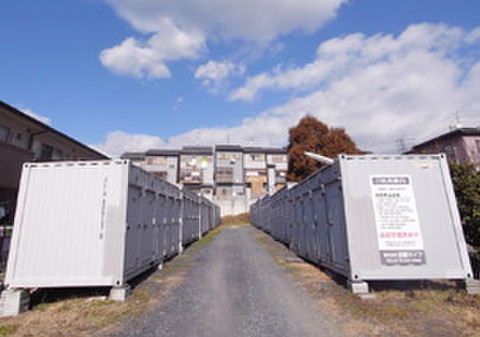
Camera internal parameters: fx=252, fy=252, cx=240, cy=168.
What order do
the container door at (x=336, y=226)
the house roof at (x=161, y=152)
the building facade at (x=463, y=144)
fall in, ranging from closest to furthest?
the container door at (x=336, y=226) → the building facade at (x=463, y=144) → the house roof at (x=161, y=152)

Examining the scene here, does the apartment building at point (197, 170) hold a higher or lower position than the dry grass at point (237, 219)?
higher

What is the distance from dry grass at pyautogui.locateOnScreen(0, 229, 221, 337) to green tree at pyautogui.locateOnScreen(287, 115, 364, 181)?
68.5ft

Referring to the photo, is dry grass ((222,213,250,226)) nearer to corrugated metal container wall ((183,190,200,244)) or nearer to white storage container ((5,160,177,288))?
corrugated metal container wall ((183,190,200,244))

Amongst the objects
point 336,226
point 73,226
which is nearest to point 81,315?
point 73,226

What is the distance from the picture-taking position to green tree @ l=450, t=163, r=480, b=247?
6.33m

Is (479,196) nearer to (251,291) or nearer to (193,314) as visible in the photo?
(251,291)

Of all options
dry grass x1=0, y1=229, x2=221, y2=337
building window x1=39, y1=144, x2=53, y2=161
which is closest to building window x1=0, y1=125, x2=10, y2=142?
building window x1=39, y1=144, x2=53, y2=161

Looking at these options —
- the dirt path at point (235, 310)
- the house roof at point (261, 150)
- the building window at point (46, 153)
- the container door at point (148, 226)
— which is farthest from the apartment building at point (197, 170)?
the dirt path at point (235, 310)

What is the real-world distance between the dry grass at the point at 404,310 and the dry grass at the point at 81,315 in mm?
3505

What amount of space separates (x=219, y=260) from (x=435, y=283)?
6680 millimetres

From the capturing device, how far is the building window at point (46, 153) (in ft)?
48.9

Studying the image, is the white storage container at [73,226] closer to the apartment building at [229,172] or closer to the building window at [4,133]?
the building window at [4,133]

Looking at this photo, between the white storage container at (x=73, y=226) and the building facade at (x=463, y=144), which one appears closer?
the white storage container at (x=73, y=226)

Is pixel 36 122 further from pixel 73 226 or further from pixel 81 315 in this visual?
pixel 81 315
